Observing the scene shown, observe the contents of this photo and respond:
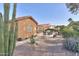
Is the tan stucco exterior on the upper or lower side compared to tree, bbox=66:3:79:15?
lower

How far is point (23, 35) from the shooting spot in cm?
141

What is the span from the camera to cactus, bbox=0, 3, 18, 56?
1.38m

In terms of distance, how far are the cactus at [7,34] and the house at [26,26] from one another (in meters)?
0.04

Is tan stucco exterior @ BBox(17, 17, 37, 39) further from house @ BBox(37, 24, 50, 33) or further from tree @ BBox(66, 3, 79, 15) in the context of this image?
tree @ BBox(66, 3, 79, 15)

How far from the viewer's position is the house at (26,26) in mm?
1402

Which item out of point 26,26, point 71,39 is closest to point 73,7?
point 71,39

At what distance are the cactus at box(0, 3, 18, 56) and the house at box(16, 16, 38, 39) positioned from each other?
40mm

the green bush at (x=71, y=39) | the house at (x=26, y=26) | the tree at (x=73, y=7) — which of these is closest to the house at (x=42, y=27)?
the house at (x=26, y=26)

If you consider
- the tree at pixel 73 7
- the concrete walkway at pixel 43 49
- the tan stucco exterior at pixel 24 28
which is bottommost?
the concrete walkway at pixel 43 49

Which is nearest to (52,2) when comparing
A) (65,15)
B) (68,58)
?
(65,15)

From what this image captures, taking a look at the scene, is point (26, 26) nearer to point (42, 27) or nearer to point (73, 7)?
point (42, 27)

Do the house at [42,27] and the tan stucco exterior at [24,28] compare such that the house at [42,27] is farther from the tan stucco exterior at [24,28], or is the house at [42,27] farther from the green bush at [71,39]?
the green bush at [71,39]

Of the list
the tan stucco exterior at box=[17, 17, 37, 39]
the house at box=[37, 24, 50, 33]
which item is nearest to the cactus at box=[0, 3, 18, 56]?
the tan stucco exterior at box=[17, 17, 37, 39]

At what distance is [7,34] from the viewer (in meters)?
1.39
